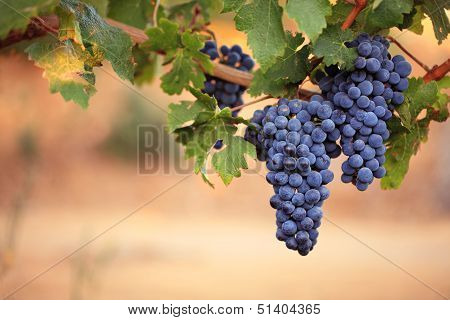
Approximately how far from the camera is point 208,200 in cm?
350

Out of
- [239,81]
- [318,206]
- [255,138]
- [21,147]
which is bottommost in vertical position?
[318,206]

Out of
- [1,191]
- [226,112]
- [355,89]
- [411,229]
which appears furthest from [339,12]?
[1,191]

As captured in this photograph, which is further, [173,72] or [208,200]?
[208,200]

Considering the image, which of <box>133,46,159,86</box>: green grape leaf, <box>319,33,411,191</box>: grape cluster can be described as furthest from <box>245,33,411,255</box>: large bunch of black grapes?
<box>133,46,159,86</box>: green grape leaf

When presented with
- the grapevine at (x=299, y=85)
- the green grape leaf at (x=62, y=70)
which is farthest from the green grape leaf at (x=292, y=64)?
the green grape leaf at (x=62, y=70)

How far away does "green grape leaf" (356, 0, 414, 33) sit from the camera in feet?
3.24

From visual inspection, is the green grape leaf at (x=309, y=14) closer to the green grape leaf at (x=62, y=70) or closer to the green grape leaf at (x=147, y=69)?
the green grape leaf at (x=62, y=70)

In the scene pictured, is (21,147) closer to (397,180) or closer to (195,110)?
(195,110)

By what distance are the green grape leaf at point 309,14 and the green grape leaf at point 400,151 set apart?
30 centimetres

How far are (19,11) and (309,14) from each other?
63 centimetres

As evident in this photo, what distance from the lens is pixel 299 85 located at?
111cm

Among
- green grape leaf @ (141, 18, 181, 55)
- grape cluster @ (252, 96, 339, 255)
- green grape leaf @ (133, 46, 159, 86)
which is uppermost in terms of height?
green grape leaf @ (133, 46, 159, 86)

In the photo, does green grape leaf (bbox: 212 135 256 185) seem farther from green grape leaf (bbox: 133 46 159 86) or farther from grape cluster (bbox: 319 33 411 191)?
green grape leaf (bbox: 133 46 159 86)

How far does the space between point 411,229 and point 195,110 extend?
196 cm
